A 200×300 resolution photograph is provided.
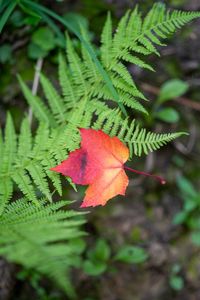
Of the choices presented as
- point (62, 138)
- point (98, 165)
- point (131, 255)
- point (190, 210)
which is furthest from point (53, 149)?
point (190, 210)

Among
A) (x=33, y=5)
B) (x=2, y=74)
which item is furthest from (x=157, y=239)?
(x=33, y=5)

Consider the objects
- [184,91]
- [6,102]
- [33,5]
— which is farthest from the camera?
[184,91]

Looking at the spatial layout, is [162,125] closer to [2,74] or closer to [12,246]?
[2,74]

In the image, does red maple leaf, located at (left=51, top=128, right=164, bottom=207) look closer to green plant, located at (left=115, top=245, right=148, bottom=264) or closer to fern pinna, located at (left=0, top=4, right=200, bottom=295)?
fern pinna, located at (left=0, top=4, right=200, bottom=295)

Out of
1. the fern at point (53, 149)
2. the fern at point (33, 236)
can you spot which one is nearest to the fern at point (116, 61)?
the fern at point (53, 149)

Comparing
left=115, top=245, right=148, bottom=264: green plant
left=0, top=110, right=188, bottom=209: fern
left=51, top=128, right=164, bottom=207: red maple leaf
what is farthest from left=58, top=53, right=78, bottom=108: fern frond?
left=115, top=245, right=148, bottom=264: green plant

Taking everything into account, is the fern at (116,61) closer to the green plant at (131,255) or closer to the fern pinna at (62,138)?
the fern pinna at (62,138)
